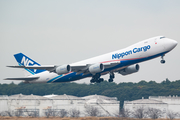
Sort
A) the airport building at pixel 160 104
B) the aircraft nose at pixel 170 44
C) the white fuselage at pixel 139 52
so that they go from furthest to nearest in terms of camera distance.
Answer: the airport building at pixel 160 104 < the white fuselage at pixel 139 52 < the aircraft nose at pixel 170 44

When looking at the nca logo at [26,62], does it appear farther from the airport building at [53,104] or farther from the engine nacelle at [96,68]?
the airport building at [53,104]

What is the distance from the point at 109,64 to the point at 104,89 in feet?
221

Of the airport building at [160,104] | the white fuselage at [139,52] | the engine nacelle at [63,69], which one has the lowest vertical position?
the airport building at [160,104]

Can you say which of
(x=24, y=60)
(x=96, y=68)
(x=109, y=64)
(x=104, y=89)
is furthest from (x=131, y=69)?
(x=104, y=89)

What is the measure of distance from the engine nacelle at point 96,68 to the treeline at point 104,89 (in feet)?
160

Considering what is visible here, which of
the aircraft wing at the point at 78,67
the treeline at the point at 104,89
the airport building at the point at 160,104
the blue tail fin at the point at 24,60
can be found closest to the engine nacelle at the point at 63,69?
the aircraft wing at the point at 78,67

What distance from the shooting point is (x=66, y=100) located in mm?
84125

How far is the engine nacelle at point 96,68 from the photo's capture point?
49219mm

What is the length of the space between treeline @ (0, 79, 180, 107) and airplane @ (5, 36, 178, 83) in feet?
131

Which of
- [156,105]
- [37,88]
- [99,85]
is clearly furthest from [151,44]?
[99,85]

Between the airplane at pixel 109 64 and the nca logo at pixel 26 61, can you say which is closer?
the airplane at pixel 109 64

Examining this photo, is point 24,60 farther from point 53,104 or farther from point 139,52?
point 53,104

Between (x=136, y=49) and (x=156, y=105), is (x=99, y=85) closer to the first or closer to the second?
(x=156, y=105)

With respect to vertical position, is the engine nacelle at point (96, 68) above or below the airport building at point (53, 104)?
above
